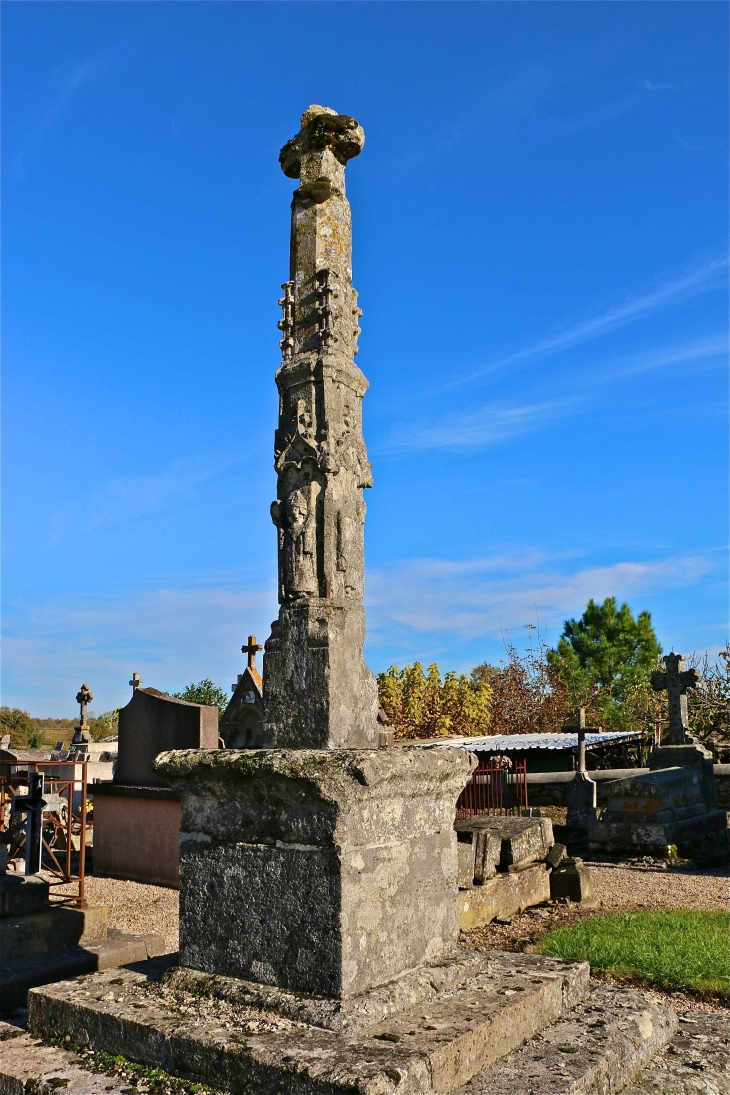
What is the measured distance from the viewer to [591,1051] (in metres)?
2.79

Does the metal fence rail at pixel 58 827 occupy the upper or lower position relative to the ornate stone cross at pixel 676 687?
lower

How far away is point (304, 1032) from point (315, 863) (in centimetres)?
50

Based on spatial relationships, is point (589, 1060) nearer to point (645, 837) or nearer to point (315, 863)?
point (315, 863)

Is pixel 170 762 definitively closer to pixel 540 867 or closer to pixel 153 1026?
pixel 153 1026

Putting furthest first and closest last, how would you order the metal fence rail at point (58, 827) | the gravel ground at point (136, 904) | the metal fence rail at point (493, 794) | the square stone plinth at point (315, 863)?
the metal fence rail at point (493, 794) < the gravel ground at point (136, 904) < the metal fence rail at point (58, 827) < the square stone plinth at point (315, 863)

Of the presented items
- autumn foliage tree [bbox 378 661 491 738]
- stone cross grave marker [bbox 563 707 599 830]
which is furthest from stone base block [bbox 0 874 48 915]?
autumn foliage tree [bbox 378 661 491 738]

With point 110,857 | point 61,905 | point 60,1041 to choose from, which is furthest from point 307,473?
point 110,857

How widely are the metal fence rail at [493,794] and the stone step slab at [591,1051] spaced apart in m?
8.22

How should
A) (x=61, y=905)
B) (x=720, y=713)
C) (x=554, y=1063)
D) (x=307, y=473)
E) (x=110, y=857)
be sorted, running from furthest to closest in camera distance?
(x=720, y=713)
(x=110, y=857)
(x=61, y=905)
(x=307, y=473)
(x=554, y=1063)

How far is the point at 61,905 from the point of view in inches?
232

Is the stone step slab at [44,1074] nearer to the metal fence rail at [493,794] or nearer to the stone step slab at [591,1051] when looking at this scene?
the stone step slab at [591,1051]

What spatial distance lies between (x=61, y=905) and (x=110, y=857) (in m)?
4.71

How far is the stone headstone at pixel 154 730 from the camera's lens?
32.1 feet

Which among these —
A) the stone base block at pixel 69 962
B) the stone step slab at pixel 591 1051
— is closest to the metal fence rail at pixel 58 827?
the stone base block at pixel 69 962
